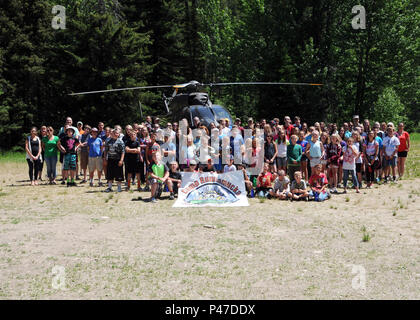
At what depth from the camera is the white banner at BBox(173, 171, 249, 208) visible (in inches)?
483

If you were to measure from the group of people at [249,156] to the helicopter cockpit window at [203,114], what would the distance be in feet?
6.53

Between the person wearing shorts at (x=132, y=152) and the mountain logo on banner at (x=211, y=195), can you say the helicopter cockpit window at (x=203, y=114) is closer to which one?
the person wearing shorts at (x=132, y=152)

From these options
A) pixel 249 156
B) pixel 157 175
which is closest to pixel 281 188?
pixel 249 156

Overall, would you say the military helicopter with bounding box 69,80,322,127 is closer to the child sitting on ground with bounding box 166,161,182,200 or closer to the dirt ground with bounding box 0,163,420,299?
the child sitting on ground with bounding box 166,161,182,200

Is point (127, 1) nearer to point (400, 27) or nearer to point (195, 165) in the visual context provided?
point (400, 27)

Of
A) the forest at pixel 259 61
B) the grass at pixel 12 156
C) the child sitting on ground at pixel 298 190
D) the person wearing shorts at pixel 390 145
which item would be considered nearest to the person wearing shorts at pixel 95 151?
the child sitting on ground at pixel 298 190

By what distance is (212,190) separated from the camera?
12523mm

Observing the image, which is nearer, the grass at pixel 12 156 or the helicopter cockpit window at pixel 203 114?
the helicopter cockpit window at pixel 203 114

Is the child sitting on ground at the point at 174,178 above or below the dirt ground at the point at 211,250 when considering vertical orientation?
above

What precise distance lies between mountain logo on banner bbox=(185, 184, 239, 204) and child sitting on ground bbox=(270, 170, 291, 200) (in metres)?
1.32

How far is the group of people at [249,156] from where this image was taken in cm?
1319

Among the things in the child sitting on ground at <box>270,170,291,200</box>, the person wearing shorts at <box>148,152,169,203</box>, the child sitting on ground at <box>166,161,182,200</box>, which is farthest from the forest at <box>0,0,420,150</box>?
the child sitting on ground at <box>270,170,291,200</box>

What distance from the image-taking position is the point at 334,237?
28.8 feet

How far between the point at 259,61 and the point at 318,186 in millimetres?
29234
